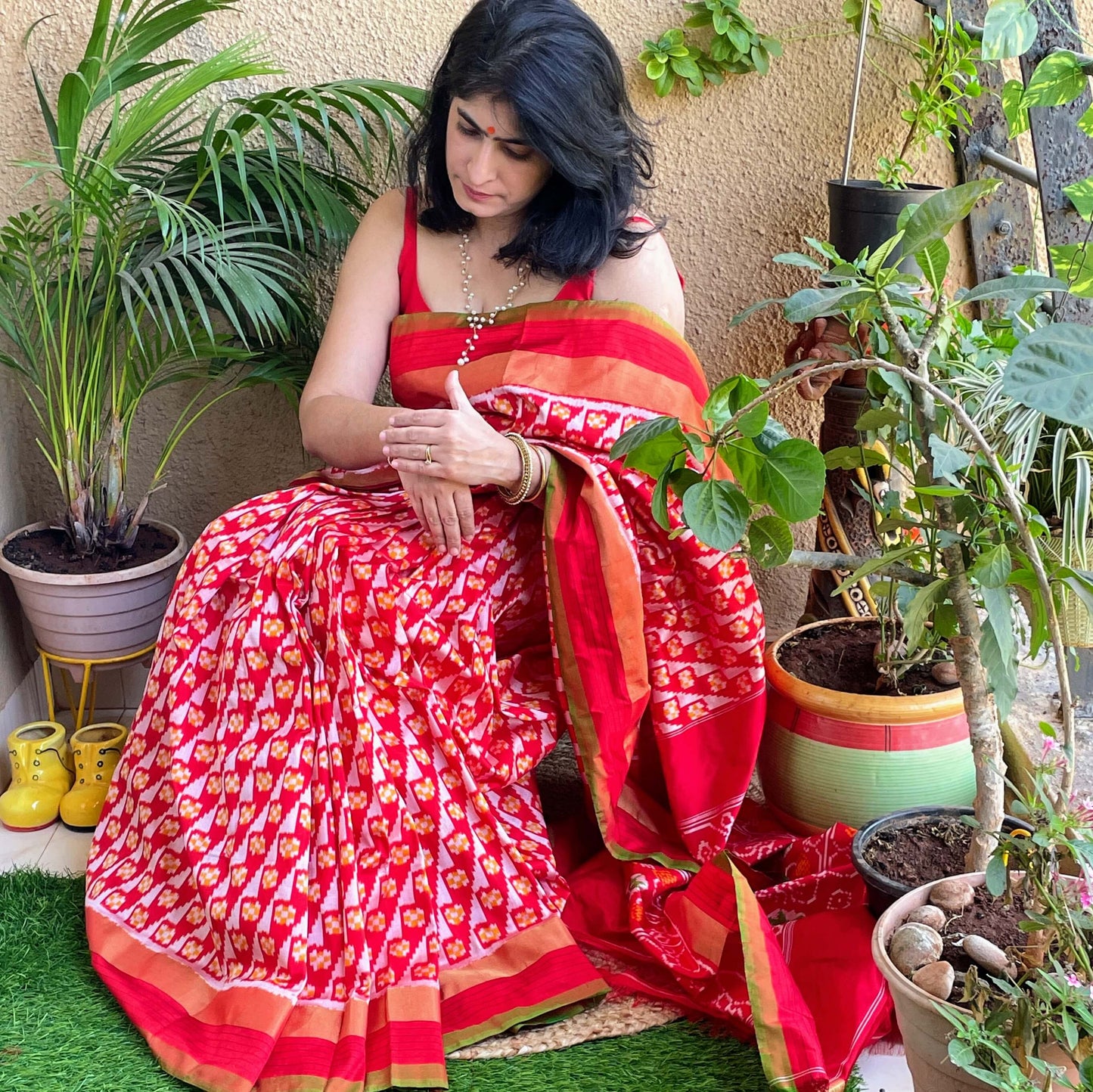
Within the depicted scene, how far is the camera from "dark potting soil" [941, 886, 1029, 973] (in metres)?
1.24

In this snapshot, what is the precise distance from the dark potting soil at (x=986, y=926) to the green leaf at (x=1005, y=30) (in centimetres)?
84

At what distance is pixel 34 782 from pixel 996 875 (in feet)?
5.22

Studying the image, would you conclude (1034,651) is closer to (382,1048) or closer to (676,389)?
(676,389)

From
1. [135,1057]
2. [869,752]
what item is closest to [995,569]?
[869,752]

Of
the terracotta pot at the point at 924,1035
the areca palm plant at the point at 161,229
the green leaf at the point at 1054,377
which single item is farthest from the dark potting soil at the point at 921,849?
the areca palm plant at the point at 161,229

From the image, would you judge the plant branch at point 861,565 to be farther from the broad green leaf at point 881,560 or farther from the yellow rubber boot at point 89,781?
the yellow rubber boot at point 89,781

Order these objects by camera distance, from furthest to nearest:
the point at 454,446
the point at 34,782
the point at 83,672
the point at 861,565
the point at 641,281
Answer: the point at 83,672 → the point at 34,782 → the point at 641,281 → the point at 454,446 → the point at 861,565

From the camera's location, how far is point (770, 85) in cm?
213

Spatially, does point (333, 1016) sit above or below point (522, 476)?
below

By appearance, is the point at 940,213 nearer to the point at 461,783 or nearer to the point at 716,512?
the point at 716,512

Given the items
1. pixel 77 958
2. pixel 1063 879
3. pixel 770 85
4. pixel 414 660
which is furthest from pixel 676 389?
pixel 77 958

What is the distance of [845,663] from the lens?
1.88 m

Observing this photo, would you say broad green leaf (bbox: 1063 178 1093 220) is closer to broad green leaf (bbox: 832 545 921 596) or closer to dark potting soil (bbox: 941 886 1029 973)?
broad green leaf (bbox: 832 545 921 596)

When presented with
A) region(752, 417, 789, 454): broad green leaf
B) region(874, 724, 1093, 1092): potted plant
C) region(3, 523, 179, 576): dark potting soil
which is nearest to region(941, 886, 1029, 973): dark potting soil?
region(874, 724, 1093, 1092): potted plant
